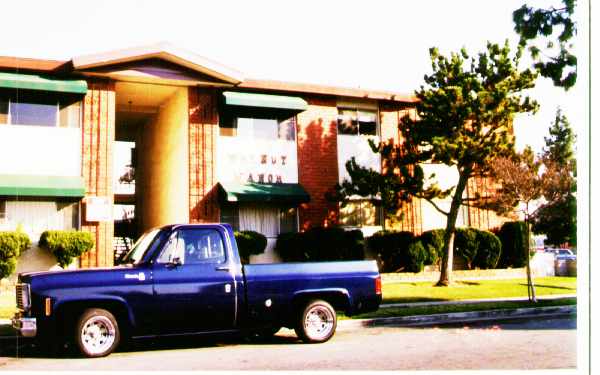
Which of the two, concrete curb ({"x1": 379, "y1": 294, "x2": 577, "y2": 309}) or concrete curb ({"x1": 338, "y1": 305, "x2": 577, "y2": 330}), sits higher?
concrete curb ({"x1": 338, "y1": 305, "x2": 577, "y2": 330})

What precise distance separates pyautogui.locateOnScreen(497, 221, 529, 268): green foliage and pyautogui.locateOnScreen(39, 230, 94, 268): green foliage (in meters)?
16.9

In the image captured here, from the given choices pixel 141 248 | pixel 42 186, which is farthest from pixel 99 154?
pixel 141 248

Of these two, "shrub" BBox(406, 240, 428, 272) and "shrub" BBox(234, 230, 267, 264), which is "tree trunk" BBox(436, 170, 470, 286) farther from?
"shrub" BBox(234, 230, 267, 264)

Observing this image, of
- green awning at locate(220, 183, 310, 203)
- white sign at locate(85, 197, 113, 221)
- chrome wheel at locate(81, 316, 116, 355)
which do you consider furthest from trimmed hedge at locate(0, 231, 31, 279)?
chrome wheel at locate(81, 316, 116, 355)

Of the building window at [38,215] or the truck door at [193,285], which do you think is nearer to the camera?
the truck door at [193,285]

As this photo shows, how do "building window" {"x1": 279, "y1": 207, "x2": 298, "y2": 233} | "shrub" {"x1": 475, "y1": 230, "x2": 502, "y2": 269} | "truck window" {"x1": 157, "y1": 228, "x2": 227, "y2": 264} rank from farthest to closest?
"shrub" {"x1": 475, "y1": 230, "x2": 502, "y2": 269} < "building window" {"x1": 279, "y1": 207, "x2": 298, "y2": 233} < "truck window" {"x1": 157, "y1": 228, "x2": 227, "y2": 264}

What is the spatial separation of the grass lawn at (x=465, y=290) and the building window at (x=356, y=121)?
6.44 m

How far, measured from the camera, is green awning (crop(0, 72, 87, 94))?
17.0 m

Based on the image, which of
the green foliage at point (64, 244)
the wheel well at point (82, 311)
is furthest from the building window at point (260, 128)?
the wheel well at point (82, 311)

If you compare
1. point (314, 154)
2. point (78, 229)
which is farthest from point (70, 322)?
point (314, 154)

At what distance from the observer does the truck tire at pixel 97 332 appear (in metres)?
7.98

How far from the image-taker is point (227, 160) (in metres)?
20.6

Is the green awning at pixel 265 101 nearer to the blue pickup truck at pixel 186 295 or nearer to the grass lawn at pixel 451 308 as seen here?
the grass lawn at pixel 451 308

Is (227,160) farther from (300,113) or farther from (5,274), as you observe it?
(5,274)
